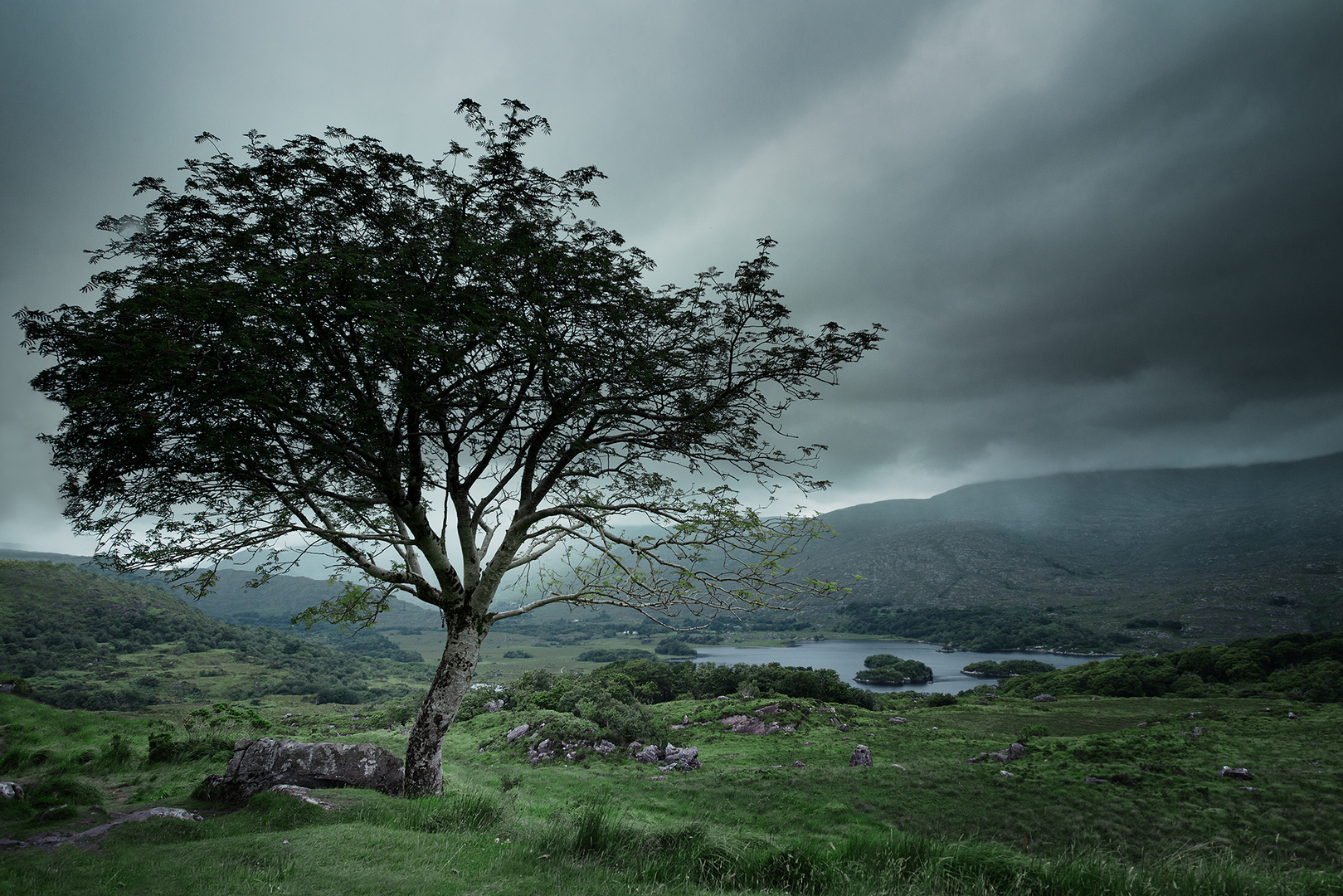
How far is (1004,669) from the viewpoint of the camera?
3994 inches

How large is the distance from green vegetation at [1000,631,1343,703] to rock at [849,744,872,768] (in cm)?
5009

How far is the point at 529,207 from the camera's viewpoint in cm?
990

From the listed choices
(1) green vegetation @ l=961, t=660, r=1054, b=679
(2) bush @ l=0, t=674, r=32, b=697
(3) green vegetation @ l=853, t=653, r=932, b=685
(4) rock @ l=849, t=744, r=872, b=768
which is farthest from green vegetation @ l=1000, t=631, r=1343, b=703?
(2) bush @ l=0, t=674, r=32, b=697

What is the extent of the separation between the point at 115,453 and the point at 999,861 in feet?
46.9

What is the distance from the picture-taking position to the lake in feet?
317

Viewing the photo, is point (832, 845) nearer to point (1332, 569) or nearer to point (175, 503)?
point (175, 503)

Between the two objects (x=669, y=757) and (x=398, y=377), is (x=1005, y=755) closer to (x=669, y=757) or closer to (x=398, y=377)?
(x=669, y=757)

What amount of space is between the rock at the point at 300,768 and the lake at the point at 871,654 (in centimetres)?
8411

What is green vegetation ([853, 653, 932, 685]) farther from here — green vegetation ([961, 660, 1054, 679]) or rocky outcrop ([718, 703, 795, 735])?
rocky outcrop ([718, 703, 795, 735])

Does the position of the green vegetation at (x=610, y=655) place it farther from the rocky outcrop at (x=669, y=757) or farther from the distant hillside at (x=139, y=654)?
the rocky outcrop at (x=669, y=757)

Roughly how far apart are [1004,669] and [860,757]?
321 feet

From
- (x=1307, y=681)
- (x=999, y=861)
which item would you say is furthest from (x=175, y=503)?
(x=1307, y=681)

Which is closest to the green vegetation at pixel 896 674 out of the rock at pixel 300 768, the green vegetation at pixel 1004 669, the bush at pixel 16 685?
the green vegetation at pixel 1004 669

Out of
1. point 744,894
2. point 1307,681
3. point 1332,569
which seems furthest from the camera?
point 1332,569
